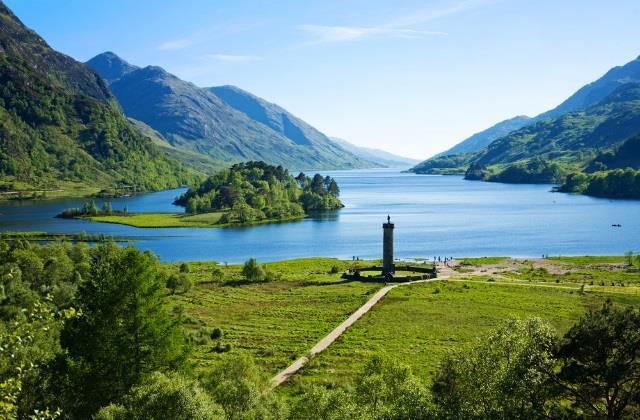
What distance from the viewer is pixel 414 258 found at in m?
148

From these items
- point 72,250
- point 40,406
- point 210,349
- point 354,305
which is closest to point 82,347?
point 40,406

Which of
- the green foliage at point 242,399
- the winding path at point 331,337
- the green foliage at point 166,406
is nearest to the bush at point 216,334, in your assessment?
the winding path at point 331,337

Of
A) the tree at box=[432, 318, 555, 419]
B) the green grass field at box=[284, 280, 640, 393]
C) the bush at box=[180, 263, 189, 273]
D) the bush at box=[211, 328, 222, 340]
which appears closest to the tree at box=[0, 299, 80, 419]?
the tree at box=[432, 318, 555, 419]

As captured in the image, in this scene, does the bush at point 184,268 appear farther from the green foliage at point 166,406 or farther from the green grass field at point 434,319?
the green foliage at point 166,406

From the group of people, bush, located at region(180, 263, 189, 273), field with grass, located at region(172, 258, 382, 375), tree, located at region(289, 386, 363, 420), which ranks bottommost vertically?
field with grass, located at region(172, 258, 382, 375)

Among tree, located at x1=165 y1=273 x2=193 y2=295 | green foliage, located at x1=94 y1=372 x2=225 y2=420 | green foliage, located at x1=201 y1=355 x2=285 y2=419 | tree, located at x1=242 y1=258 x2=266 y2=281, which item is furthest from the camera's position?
tree, located at x1=242 y1=258 x2=266 y2=281

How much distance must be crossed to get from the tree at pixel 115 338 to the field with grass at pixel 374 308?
15827 mm

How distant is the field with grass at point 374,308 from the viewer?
6412cm

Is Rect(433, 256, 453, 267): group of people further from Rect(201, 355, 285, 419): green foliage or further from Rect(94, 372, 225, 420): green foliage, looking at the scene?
Rect(94, 372, 225, 420): green foliage

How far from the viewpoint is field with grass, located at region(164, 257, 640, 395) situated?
2525 inches

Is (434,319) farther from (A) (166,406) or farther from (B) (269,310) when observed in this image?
(A) (166,406)

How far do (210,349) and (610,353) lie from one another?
4764 centimetres

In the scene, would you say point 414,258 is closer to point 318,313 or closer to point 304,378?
point 318,313

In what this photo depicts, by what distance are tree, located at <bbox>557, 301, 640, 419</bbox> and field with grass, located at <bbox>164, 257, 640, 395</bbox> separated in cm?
2244
